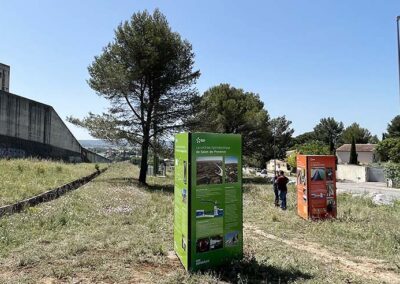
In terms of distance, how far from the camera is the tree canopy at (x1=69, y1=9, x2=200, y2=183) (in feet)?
A: 94.7

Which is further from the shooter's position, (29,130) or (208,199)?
(29,130)

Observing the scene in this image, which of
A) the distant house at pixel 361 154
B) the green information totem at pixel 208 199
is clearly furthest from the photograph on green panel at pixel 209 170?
the distant house at pixel 361 154

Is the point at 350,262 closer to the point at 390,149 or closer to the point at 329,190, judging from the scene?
the point at 329,190

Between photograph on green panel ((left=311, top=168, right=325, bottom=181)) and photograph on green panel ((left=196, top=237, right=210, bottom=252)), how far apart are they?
8786 mm

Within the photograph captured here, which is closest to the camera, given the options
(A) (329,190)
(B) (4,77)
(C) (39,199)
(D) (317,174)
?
(C) (39,199)

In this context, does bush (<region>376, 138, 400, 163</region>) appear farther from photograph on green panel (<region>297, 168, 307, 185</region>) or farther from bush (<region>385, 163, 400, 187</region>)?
photograph on green panel (<region>297, 168, 307, 185</region>)

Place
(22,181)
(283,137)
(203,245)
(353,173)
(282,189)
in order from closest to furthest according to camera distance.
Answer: (203,245) → (22,181) → (282,189) → (353,173) → (283,137)

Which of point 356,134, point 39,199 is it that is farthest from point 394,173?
point 356,134

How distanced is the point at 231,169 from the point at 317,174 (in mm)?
8382

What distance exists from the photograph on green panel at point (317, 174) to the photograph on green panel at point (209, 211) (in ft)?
27.8

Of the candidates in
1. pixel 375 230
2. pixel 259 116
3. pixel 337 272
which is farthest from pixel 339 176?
pixel 337 272

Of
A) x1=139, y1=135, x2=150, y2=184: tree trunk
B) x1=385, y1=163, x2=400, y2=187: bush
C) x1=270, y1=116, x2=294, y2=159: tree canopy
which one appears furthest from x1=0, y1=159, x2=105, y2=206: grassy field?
x1=270, y1=116, x2=294, y2=159: tree canopy

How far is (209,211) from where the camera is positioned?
7641 mm

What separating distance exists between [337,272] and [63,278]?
5.05m
